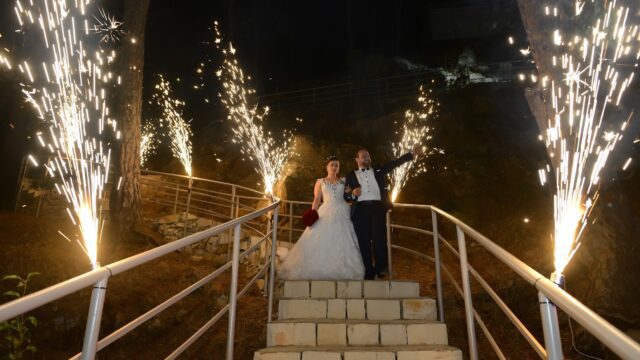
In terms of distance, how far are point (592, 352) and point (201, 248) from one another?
7590 mm

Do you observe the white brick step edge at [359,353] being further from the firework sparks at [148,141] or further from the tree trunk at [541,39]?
the firework sparks at [148,141]

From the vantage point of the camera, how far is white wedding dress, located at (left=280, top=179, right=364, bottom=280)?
489 cm

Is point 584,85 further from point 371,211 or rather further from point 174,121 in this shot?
point 174,121

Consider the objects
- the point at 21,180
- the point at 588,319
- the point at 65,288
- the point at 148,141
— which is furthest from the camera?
the point at 148,141

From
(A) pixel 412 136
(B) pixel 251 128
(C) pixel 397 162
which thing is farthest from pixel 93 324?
(B) pixel 251 128

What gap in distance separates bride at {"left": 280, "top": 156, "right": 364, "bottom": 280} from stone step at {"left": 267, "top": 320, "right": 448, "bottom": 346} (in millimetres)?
1223

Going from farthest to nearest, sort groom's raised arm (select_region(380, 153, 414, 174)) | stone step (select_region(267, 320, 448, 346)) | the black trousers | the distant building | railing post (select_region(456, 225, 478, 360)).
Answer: the distant building
groom's raised arm (select_region(380, 153, 414, 174))
the black trousers
stone step (select_region(267, 320, 448, 346))
railing post (select_region(456, 225, 478, 360))

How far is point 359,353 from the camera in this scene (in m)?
3.22

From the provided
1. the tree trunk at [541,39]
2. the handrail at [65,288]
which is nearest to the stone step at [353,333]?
the handrail at [65,288]

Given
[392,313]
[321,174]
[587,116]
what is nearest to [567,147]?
[587,116]

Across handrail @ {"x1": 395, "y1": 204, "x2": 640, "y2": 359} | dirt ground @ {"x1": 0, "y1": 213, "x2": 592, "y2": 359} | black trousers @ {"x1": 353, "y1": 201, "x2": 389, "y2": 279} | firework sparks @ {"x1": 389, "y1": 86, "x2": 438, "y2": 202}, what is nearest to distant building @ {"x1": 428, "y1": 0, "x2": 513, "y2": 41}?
firework sparks @ {"x1": 389, "y1": 86, "x2": 438, "y2": 202}

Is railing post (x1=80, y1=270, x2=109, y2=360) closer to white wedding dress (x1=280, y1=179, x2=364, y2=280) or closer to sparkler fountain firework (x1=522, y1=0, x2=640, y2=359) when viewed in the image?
white wedding dress (x1=280, y1=179, x2=364, y2=280)

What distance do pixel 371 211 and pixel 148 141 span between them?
1765 cm

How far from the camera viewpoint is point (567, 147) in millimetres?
5059
